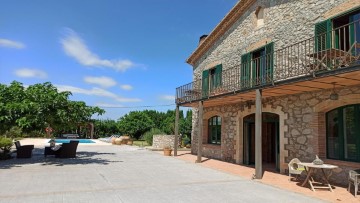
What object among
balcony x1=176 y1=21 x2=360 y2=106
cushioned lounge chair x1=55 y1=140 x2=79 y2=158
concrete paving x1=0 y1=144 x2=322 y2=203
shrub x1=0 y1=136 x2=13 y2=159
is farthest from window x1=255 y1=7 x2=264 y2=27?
shrub x1=0 y1=136 x2=13 y2=159

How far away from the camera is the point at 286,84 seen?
8.23 meters

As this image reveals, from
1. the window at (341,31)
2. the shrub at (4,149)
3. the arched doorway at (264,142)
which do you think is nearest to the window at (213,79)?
the arched doorway at (264,142)

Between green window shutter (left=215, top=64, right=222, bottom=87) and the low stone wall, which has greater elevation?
green window shutter (left=215, top=64, right=222, bottom=87)

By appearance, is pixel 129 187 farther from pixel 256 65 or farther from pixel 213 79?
pixel 213 79

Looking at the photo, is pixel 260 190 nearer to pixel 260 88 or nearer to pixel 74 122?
pixel 260 88

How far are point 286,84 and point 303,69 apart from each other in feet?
3.33

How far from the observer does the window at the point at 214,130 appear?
48.8ft

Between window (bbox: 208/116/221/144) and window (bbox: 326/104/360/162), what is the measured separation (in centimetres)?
657

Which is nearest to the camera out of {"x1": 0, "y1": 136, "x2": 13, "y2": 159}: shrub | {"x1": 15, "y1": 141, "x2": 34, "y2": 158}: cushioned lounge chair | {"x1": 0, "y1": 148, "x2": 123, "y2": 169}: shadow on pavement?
{"x1": 0, "y1": 148, "x2": 123, "y2": 169}: shadow on pavement

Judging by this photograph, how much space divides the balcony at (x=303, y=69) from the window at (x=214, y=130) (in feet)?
6.12

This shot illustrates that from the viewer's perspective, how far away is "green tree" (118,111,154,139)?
1205 inches

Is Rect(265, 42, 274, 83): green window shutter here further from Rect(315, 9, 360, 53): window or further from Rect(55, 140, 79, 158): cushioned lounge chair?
Rect(55, 140, 79, 158): cushioned lounge chair

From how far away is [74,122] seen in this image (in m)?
12.1

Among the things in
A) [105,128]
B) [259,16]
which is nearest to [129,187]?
[259,16]
